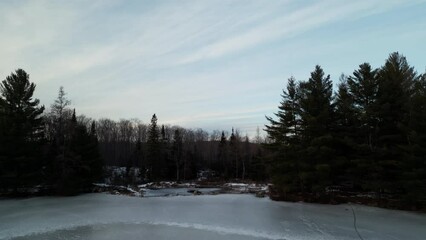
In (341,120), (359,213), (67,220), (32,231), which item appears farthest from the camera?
(341,120)

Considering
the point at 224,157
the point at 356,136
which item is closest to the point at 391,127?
the point at 356,136

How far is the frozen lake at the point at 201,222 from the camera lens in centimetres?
1412

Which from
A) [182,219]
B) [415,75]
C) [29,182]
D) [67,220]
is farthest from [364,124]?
[29,182]

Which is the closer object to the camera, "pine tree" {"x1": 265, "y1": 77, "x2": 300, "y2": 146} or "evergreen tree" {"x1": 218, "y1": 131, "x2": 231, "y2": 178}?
"pine tree" {"x1": 265, "y1": 77, "x2": 300, "y2": 146}

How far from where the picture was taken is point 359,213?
2059 centimetres

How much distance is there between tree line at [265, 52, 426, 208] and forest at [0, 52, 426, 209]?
0.23ft

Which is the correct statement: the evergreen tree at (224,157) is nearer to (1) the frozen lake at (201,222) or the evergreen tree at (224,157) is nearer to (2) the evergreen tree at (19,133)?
(2) the evergreen tree at (19,133)

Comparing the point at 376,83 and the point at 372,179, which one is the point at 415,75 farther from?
the point at 372,179

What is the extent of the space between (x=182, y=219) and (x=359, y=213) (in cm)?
1045

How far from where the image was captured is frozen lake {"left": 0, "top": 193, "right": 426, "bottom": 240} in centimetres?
1412

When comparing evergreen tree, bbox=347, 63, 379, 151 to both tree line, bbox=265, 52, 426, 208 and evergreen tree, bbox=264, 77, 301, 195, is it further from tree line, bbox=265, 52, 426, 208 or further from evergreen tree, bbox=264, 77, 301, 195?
evergreen tree, bbox=264, 77, 301, 195

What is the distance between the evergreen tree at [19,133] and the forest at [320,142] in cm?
8

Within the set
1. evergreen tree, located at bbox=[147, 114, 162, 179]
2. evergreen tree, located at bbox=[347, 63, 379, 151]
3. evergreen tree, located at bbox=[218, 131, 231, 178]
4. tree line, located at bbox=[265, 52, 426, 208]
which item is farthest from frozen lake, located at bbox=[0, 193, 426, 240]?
evergreen tree, located at bbox=[218, 131, 231, 178]

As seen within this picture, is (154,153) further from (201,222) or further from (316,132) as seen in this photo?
(201,222)
